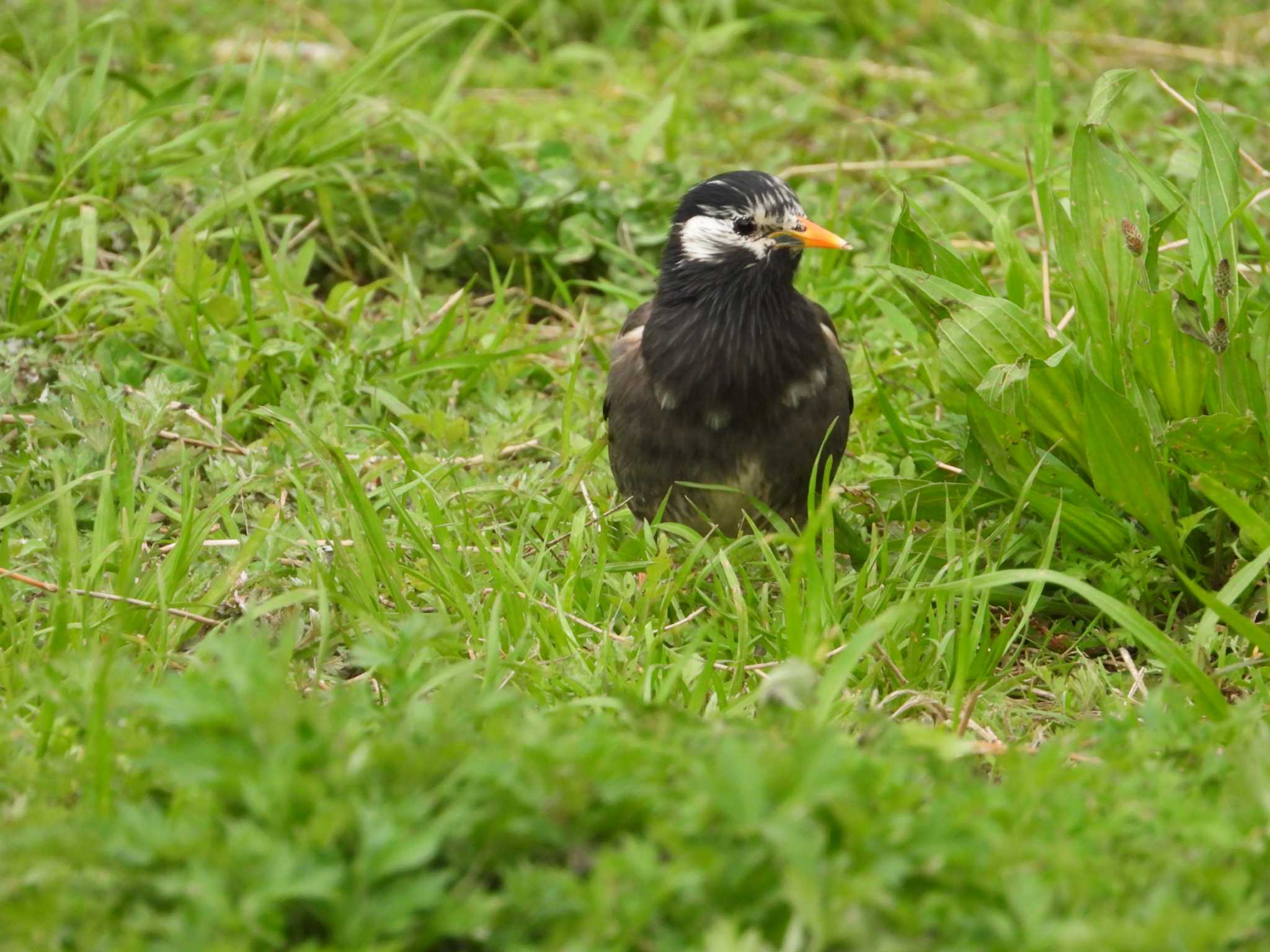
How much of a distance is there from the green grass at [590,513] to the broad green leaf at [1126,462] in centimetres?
1

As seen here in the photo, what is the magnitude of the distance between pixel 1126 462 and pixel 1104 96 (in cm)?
78

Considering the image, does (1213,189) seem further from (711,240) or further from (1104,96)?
(711,240)

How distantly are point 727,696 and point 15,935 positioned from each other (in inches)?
55.9

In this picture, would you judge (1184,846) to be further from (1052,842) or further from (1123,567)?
(1123,567)

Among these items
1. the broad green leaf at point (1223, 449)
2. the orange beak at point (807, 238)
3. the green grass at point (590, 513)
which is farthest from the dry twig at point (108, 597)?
the broad green leaf at point (1223, 449)

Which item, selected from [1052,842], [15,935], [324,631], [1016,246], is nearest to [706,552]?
[324,631]

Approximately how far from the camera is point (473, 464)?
3975 mm

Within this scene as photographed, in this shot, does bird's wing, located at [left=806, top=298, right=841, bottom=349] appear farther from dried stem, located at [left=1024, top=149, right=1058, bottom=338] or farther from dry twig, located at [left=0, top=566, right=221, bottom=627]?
dry twig, located at [left=0, top=566, right=221, bottom=627]

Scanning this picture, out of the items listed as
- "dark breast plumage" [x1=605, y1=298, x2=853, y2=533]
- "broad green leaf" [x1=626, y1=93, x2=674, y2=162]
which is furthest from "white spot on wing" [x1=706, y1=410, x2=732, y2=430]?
"broad green leaf" [x1=626, y1=93, x2=674, y2=162]

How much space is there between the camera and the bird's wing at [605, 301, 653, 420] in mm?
3750

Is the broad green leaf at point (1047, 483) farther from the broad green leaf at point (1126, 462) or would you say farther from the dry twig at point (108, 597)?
the dry twig at point (108, 597)

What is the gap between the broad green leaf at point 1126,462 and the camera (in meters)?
3.07

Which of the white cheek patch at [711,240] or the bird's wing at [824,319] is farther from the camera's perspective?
the bird's wing at [824,319]

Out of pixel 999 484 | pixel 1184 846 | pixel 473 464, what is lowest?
pixel 473 464
